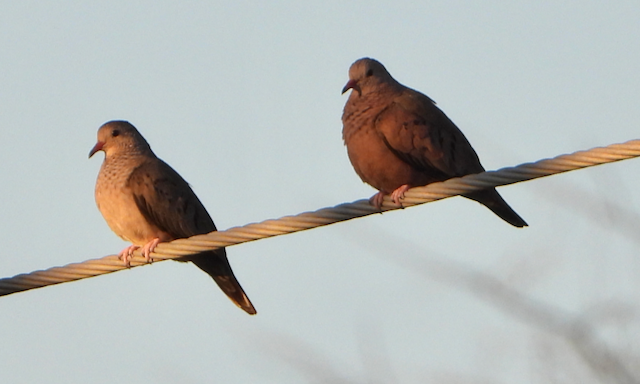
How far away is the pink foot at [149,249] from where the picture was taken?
603 centimetres

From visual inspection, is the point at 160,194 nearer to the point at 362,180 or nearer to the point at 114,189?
the point at 114,189

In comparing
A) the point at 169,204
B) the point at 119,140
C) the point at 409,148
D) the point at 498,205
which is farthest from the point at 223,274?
the point at 498,205

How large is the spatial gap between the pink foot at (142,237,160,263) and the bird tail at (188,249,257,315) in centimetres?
25

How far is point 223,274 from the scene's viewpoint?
6.68 metres

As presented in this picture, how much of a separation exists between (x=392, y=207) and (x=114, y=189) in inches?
85.7

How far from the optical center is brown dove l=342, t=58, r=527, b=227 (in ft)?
20.2

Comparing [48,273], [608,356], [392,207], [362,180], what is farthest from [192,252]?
[608,356]

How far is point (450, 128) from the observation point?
6391 mm

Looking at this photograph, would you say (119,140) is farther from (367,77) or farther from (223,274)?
(367,77)

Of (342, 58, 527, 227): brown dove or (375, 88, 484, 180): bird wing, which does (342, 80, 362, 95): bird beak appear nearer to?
(342, 58, 527, 227): brown dove

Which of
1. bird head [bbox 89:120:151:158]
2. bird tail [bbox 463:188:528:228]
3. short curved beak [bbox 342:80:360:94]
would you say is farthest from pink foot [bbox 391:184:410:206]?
bird head [bbox 89:120:151:158]

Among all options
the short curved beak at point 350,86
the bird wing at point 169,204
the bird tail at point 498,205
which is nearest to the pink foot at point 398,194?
the bird tail at point 498,205

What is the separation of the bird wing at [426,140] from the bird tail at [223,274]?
48.1 inches

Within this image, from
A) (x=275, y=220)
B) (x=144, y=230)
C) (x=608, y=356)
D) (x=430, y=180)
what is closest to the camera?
(x=608, y=356)
